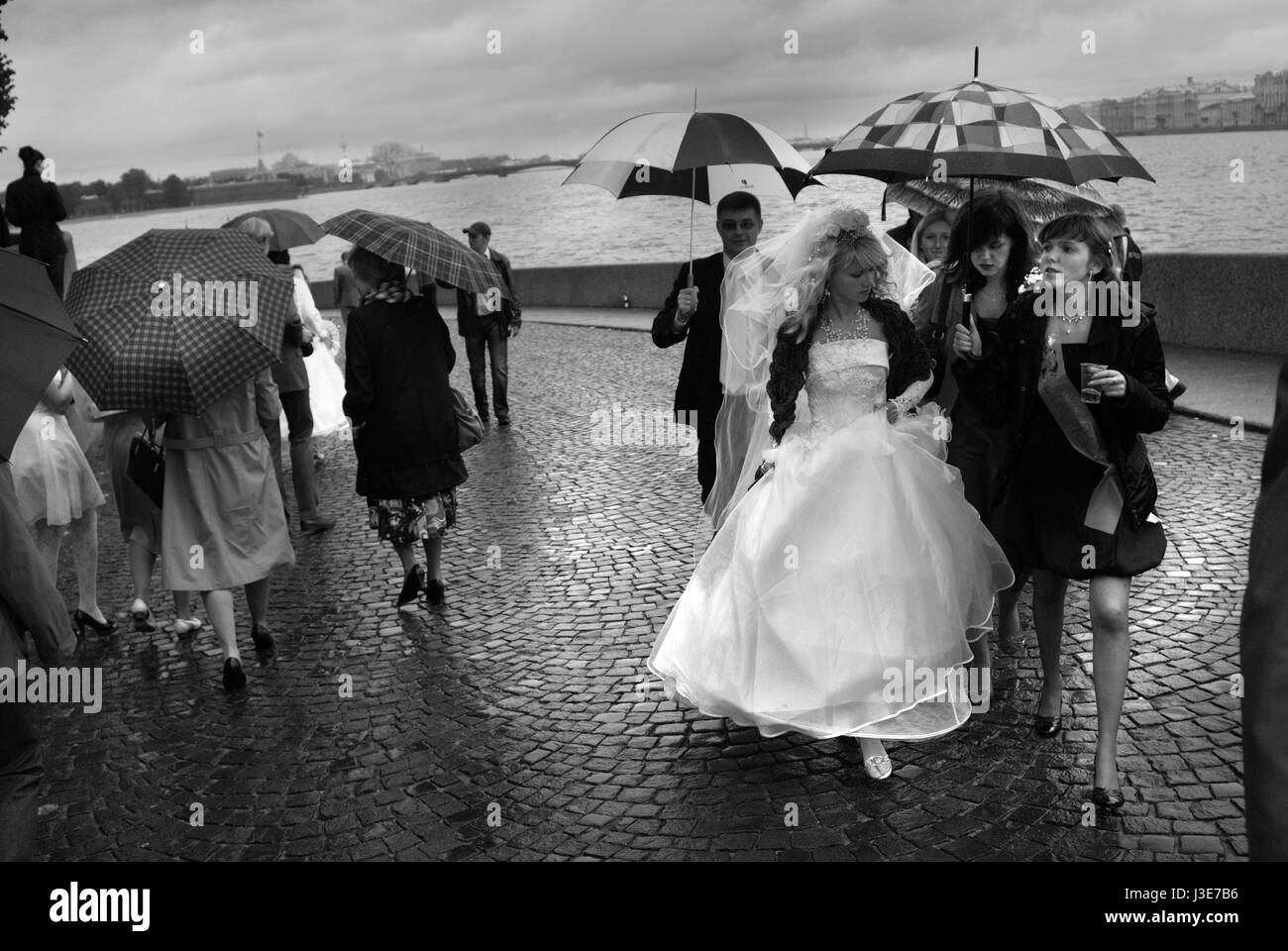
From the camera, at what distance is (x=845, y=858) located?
12.1ft

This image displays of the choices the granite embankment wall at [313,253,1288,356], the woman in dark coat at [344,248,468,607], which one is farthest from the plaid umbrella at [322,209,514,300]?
the granite embankment wall at [313,253,1288,356]

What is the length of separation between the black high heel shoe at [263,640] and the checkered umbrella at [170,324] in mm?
1253

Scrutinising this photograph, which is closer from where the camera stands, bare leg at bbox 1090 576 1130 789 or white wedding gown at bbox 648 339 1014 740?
bare leg at bbox 1090 576 1130 789

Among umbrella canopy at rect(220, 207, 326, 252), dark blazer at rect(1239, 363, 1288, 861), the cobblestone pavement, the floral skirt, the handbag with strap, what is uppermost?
umbrella canopy at rect(220, 207, 326, 252)

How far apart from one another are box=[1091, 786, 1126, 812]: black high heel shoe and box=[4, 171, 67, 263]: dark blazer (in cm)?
1429

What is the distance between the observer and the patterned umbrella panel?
15.7 ft

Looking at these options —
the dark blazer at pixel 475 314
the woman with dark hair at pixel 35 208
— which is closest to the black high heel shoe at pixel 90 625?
the dark blazer at pixel 475 314

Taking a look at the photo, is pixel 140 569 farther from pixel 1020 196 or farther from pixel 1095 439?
pixel 1020 196

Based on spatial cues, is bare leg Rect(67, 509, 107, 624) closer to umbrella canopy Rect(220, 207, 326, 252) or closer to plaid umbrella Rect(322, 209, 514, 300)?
plaid umbrella Rect(322, 209, 514, 300)

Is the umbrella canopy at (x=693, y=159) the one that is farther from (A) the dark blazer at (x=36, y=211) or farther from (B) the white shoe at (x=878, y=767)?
(A) the dark blazer at (x=36, y=211)

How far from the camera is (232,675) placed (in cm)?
545

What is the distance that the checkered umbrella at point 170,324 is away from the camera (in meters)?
5.13

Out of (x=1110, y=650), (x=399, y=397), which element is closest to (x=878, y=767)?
(x=1110, y=650)
